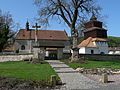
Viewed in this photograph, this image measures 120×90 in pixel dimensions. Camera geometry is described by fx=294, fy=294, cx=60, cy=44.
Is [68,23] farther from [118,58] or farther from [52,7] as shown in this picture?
[118,58]

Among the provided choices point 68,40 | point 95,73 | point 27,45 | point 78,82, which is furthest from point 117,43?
point 78,82

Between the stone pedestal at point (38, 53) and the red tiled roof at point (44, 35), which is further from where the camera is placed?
the red tiled roof at point (44, 35)

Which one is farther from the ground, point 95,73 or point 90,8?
point 90,8

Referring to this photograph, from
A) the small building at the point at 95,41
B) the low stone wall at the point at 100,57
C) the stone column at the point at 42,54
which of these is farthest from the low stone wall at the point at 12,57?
the small building at the point at 95,41

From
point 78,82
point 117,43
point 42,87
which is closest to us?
point 42,87

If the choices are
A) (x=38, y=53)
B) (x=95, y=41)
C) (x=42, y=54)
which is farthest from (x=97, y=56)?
(x=95, y=41)

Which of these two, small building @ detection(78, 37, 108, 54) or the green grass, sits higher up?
small building @ detection(78, 37, 108, 54)

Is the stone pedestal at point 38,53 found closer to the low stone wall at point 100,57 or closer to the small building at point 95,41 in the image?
the low stone wall at point 100,57

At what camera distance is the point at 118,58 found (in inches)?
2168

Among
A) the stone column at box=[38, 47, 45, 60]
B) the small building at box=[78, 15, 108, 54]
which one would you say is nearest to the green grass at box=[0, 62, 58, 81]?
the stone column at box=[38, 47, 45, 60]

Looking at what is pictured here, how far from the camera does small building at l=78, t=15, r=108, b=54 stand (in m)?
84.8

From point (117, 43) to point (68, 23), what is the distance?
78389 mm

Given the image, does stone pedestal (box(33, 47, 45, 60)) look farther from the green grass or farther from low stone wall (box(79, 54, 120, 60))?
the green grass

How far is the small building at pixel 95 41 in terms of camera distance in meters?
84.8
